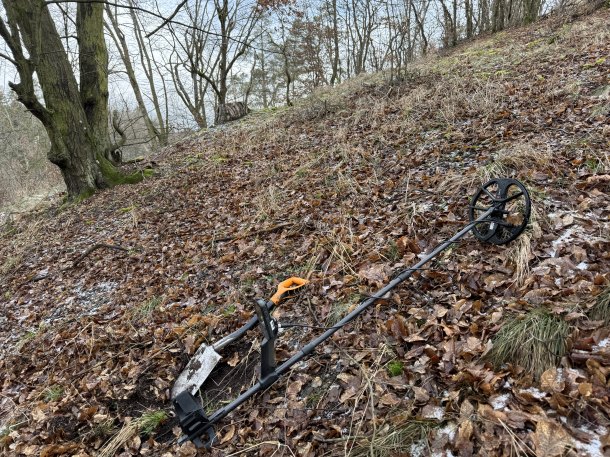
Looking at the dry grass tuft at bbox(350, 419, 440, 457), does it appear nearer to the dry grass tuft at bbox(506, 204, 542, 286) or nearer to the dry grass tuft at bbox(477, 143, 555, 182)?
the dry grass tuft at bbox(506, 204, 542, 286)

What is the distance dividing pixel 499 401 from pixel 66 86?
31.8 ft

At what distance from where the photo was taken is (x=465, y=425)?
194 cm

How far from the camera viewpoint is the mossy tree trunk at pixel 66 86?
732cm

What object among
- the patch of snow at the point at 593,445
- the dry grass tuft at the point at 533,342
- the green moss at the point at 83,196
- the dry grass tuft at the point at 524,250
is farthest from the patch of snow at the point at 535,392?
the green moss at the point at 83,196

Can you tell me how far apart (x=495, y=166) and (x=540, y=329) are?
249cm

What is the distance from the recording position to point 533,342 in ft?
7.21

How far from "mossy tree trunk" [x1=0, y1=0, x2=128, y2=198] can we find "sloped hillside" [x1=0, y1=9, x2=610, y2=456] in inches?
65.7

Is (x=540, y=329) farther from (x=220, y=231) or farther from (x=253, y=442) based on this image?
(x=220, y=231)

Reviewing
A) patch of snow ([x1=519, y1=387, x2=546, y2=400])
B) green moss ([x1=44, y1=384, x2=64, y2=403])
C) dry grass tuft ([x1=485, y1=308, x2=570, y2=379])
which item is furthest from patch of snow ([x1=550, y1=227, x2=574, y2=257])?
green moss ([x1=44, y1=384, x2=64, y2=403])

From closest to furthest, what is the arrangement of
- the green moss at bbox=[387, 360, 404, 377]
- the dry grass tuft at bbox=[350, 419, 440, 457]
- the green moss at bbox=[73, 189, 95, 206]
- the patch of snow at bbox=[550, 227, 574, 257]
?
the dry grass tuft at bbox=[350, 419, 440, 457] < the green moss at bbox=[387, 360, 404, 377] < the patch of snow at bbox=[550, 227, 574, 257] < the green moss at bbox=[73, 189, 95, 206]

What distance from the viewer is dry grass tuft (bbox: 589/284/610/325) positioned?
2.21 meters

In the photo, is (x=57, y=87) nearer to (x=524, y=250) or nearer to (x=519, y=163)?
(x=519, y=163)

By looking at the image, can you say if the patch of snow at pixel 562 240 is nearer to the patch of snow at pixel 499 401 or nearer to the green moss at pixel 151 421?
the patch of snow at pixel 499 401

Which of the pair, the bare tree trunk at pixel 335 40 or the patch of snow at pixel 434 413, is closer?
the patch of snow at pixel 434 413
